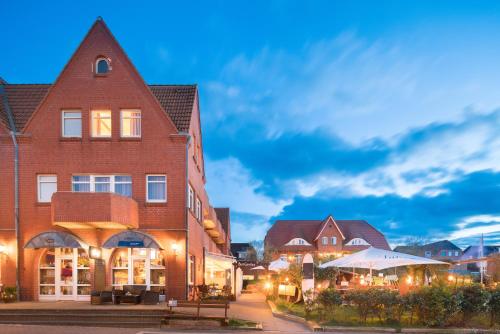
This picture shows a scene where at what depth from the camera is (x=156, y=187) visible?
23781mm

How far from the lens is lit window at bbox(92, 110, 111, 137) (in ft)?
79.0

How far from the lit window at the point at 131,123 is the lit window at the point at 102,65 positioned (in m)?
2.17

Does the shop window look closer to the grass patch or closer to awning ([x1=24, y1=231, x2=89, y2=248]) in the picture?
awning ([x1=24, y1=231, x2=89, y2=248])

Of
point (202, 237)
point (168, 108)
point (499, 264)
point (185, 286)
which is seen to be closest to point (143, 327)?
point (185, 286)

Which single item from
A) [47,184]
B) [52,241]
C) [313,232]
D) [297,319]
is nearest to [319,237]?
[313,232]

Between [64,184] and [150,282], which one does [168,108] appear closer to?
[64,184]

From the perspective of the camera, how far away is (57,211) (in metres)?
20.9

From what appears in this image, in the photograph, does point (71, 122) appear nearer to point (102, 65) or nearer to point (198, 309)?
point (102, 65)

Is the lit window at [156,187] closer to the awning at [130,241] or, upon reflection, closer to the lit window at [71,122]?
the awning at [130,241]

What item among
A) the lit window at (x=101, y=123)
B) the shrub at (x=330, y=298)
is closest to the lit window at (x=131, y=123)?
the lit window at (x=101, y=123)

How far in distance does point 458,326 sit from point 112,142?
643 inches

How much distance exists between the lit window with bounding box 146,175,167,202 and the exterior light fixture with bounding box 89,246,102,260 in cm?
326

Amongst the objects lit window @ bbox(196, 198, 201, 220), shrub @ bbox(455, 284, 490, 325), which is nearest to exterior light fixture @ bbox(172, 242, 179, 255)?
lit window @ bbox(196, 198, 201, 220)

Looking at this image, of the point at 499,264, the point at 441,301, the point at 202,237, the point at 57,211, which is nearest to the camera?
the point at 441,301
